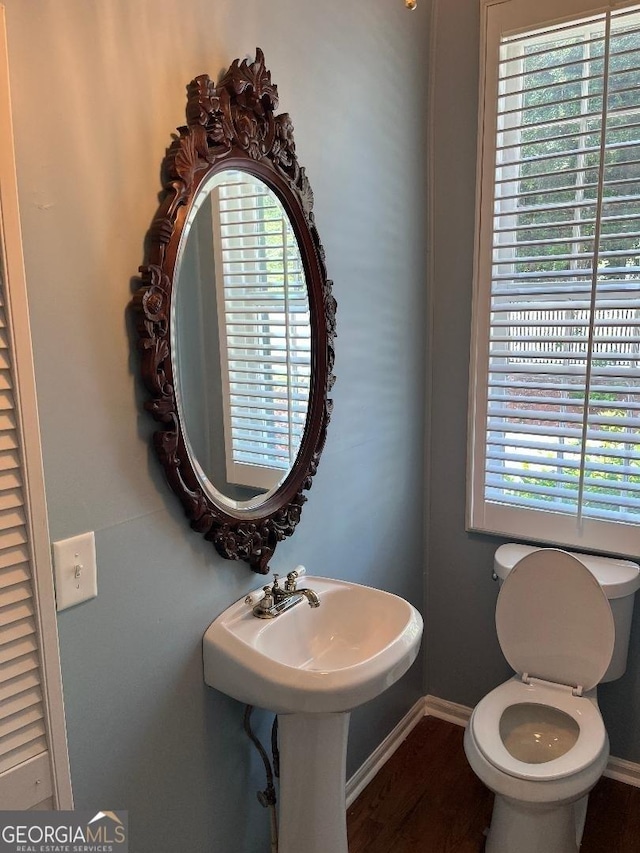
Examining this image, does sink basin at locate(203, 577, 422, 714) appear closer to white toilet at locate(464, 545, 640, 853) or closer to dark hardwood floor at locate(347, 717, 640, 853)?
white toilet at locate(464, 545, 640, 853)

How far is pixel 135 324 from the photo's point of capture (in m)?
1.27

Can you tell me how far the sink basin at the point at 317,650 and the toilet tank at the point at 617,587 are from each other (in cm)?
64

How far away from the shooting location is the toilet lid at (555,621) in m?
1.97

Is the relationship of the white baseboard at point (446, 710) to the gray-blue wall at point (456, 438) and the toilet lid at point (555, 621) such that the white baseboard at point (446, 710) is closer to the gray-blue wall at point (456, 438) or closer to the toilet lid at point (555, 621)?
the gray-blue wall at point (456, 438)

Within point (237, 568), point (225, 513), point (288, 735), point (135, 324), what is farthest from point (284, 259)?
point (288, 735)

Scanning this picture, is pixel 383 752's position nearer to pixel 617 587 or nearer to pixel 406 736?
pixel 406 736

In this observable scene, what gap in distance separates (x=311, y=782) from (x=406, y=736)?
40.8 inches

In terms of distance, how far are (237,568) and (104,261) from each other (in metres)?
0.79

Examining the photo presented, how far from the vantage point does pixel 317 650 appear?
1730mm

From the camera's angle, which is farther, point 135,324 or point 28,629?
Result: point 135,324

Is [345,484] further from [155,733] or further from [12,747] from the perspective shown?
[12,747]

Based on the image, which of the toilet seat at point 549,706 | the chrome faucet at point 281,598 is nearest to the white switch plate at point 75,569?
the chrome faucet at point 281,598

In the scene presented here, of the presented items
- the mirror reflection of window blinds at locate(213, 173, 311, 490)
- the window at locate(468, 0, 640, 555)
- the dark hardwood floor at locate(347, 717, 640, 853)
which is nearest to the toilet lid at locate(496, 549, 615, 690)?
the window at locate(468, 0, 640, 555)
